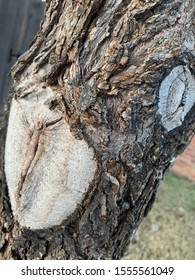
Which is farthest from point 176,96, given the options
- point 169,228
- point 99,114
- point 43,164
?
point 169,228

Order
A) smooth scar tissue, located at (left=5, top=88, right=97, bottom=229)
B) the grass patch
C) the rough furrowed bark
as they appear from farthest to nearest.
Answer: the grass patch
smooth scar tissue, located at (left=5, top=88, right=97, bottom=229)
the rough furrowed bark

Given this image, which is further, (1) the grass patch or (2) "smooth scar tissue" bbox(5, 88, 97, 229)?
(1) the grass patch

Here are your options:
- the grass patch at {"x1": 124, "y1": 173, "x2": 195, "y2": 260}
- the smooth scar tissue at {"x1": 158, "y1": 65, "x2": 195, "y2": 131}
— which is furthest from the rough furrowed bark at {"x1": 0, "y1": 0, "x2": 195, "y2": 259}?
the grass patch at {"x1": 124, "y1": 173, "x2": 195, "y2": 260}

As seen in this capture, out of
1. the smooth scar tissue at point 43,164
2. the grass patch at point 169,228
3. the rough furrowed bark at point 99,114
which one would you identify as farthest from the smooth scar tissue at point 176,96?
the grass patch at point 169,228

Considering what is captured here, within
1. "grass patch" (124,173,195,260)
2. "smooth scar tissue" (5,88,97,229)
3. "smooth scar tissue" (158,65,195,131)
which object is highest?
"smooth scar tissue" (158,65,195,131)

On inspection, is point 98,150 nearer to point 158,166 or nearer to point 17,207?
point 158,166

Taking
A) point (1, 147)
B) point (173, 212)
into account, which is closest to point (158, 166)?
point (1, 147)

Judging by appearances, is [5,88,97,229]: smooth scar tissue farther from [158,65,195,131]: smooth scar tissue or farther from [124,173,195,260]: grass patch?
[124,173,195,260]: grass patch
